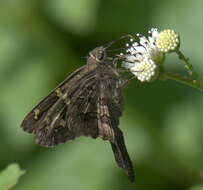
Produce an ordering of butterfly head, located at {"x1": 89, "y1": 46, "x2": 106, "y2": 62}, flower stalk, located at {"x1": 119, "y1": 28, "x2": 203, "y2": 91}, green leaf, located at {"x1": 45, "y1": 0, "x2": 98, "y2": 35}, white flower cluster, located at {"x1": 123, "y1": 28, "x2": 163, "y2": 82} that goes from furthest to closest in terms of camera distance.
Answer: green leaf, located at {"x1": 45, "y1": 0, "x2": 98, "y2": 35} < butterfly head, located at {"x1": 89, "y1": 46, "x2": 106, "y2": 62} < white flower cluster, located at {"x1": 123, "y1": 28, "x2": 163, "y2": 82} < flower stalk, located at {"x1": 119, "y1": 28, "x2": 203, "y2": 91}

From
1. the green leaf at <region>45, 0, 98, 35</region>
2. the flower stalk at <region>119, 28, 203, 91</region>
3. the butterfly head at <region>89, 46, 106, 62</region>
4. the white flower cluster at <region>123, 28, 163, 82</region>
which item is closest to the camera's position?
the flower stalk at <region>119, 28, 203, 91</region>

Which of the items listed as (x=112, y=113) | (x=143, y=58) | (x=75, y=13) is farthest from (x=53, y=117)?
(x=75, y=13)

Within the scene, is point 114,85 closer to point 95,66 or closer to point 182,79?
point 95,66

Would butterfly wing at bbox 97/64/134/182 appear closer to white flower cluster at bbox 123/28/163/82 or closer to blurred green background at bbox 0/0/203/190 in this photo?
white flower cluster at bbox 123/28/163/82

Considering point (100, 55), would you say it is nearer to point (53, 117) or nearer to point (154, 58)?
point (154, 58)

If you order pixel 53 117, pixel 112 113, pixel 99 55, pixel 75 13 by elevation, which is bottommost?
pixel 112 113

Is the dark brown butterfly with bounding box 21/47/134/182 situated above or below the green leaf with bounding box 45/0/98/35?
below

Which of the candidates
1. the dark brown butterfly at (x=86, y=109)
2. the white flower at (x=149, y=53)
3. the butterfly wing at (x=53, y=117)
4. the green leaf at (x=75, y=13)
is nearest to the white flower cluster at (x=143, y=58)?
the white flower at (x=149, y=53)

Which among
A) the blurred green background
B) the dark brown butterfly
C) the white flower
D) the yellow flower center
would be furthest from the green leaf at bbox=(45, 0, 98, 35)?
the yellow flower center
